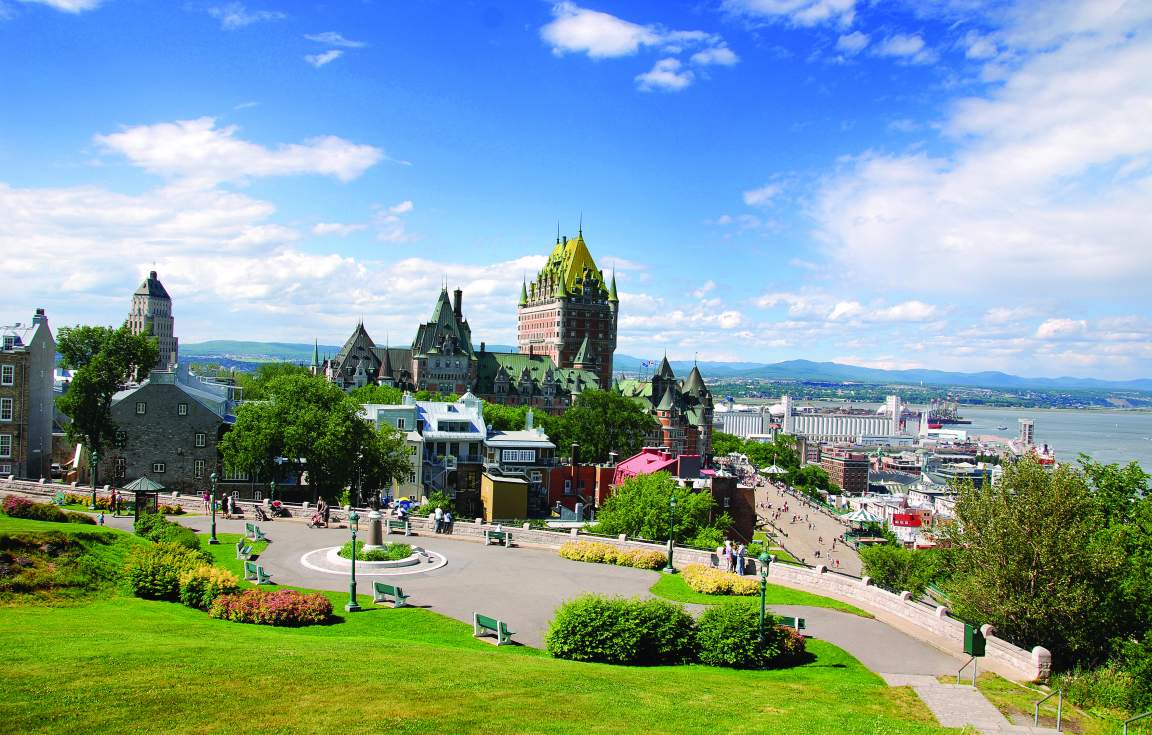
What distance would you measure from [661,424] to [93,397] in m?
95.5

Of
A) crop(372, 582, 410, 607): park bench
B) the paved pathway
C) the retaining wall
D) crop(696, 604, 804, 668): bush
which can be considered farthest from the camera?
the paved pathway

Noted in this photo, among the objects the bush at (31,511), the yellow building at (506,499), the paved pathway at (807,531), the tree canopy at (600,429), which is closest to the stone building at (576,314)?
the paved pathway at (807,531)

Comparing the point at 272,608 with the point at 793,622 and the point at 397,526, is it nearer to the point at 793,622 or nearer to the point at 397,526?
the point at 793,622

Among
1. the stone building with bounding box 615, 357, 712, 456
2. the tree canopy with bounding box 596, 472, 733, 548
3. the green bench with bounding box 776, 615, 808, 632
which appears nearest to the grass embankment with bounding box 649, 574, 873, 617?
the green bench with bounding box 776, 615, 808, 632

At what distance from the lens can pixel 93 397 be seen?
49.3 m

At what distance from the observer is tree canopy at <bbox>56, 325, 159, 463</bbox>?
160 ft

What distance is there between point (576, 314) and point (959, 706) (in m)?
141

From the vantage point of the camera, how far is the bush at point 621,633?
21.3 meters

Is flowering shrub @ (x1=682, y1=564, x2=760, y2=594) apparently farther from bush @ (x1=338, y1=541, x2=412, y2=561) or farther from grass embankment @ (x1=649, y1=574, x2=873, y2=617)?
bush @ (x1=338, y1=541, x2=412, y2=561)

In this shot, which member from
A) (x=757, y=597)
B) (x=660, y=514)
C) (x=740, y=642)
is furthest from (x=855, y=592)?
(x=660, y=514)

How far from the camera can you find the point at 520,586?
29438mm

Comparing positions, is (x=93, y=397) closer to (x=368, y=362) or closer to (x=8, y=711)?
(x=8, y=711)

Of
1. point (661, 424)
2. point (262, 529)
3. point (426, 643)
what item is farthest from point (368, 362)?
point (426, 643)

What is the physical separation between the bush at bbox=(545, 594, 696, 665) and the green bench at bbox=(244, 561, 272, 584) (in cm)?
1111
